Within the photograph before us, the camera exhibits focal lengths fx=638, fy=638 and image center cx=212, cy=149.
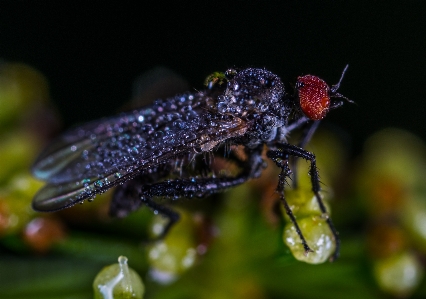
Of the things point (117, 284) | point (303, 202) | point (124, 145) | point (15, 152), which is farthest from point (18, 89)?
point (303, 202)

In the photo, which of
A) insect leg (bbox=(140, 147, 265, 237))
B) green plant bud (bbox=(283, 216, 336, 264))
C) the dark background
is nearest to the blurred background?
the dark background

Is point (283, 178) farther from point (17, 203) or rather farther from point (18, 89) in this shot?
point (18, 89)

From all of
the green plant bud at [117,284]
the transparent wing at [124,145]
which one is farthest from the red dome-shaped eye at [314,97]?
the green plant bud at [117,284]

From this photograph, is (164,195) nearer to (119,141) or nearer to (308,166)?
(119,141)

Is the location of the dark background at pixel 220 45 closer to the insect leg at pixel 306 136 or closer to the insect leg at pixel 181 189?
the insect leg at pixel 306 136

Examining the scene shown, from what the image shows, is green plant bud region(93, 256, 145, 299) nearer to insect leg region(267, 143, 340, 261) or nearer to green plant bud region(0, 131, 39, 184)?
insect leg region(267, 143, 340, 261)

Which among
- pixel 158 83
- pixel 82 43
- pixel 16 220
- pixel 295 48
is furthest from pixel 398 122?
pixel 16 220
